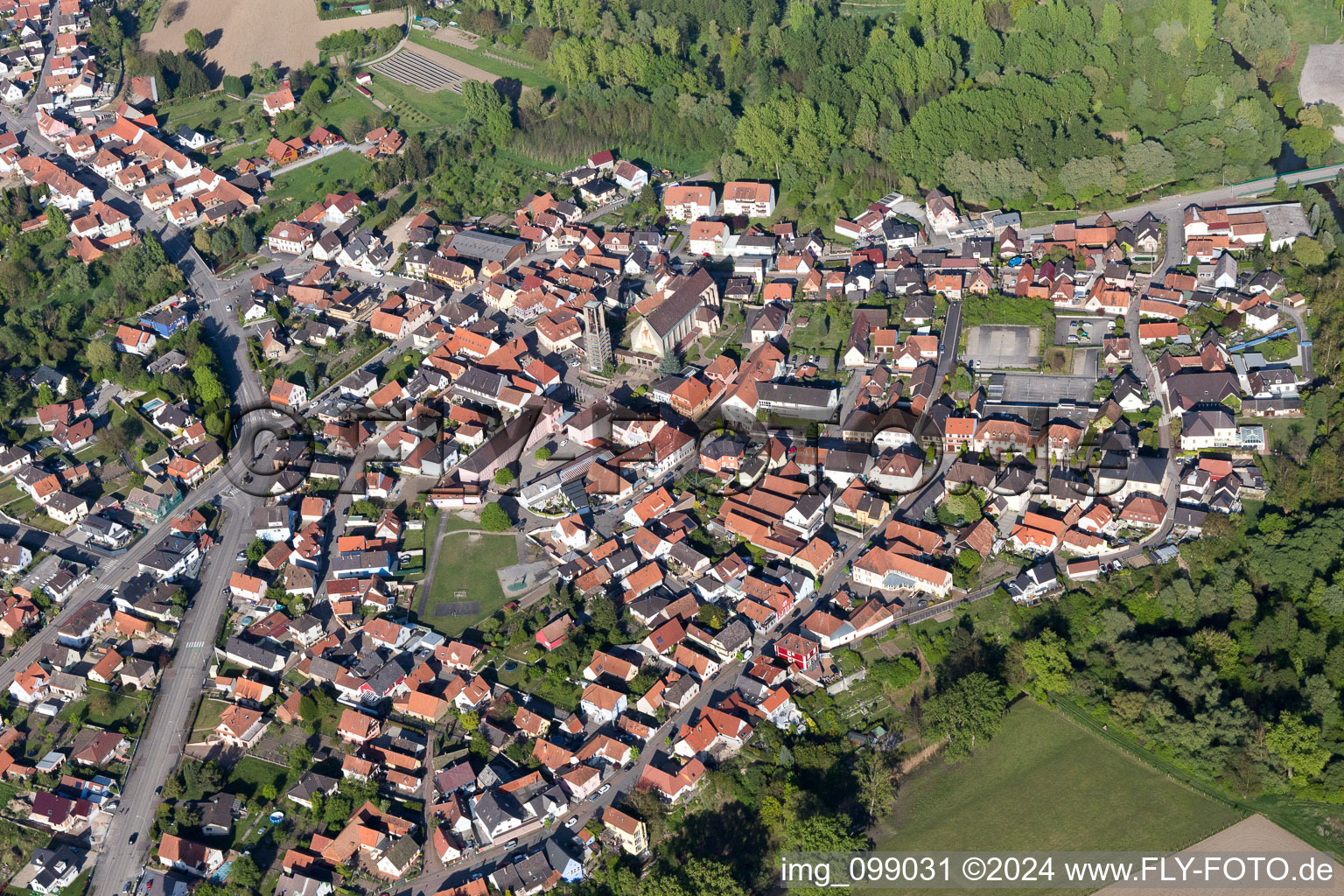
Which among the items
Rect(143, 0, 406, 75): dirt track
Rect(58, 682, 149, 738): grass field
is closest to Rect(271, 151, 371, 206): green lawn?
Rect(143, 0, 406, 75): dirt track

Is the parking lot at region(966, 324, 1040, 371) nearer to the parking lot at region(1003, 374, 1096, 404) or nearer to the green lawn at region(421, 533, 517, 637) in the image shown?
the parking lot at region(1003, 374, 1096, 404)

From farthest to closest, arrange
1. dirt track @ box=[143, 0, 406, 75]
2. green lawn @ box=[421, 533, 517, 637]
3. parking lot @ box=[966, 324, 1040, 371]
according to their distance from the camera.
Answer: dirt track @ box=[143, 0, 406, 75]
parking lot @ box=[966, 324, 1040, 371]
green lawn @ box=[421, 533, 517, 637]

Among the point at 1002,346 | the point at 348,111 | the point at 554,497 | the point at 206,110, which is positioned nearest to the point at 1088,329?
the point at 1002,346

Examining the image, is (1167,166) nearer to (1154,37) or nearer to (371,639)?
(1154,37)

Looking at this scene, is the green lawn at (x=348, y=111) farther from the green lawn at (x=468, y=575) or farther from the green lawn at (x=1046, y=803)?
the green lawn at (x=1046, y=803)

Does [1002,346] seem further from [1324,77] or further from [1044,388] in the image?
[1324,77]
